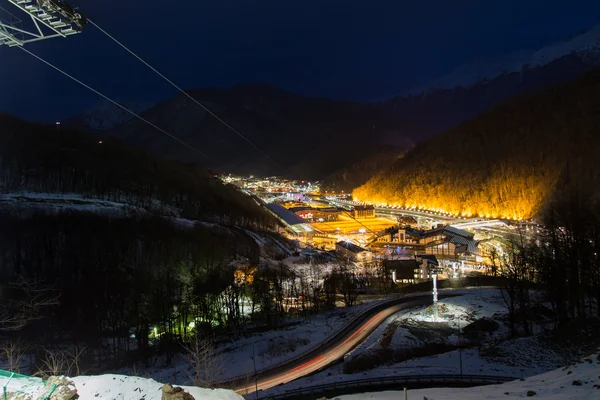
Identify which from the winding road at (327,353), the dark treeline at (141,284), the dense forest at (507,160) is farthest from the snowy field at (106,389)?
the dense forest at (507,160)

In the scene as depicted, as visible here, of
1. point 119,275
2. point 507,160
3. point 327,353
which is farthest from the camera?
point 507,160

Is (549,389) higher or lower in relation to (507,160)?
lower

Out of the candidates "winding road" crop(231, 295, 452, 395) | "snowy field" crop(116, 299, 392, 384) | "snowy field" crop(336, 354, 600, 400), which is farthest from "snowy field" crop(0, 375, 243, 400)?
"snowy field" crop(116, 299, 392, 384)

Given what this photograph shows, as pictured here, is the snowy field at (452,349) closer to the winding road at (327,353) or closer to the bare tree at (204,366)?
the winding road at (327,353)

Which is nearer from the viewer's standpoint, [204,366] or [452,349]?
[204,366]

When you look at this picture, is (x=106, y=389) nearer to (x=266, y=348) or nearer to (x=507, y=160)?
(x=266, y=348)

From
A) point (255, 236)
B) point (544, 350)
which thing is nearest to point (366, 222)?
point (255, 236)

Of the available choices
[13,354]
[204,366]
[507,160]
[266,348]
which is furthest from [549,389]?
[507,160]

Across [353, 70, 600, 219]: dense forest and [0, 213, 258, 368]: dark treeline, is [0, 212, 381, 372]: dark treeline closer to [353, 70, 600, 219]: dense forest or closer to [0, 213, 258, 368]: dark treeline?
[0, 213, 258, 368]: dark treeline
